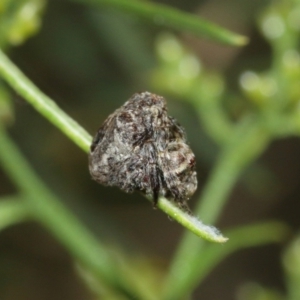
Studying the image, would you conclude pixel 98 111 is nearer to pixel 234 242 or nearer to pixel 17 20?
pixel 234 242

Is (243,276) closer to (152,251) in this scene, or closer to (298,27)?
(152,251)

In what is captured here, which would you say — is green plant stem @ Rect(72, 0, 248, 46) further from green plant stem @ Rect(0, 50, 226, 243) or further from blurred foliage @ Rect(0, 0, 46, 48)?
green plant stem @ Rect(0, 50, 226, 243)

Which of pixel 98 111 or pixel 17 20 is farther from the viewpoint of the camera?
pixel 98 111

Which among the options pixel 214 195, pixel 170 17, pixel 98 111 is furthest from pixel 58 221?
pixel 98 111

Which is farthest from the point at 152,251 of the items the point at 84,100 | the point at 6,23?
the point at 6,23

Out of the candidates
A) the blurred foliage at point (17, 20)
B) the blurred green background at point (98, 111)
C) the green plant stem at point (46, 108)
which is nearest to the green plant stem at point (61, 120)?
the green plant stem at point (46, 108)

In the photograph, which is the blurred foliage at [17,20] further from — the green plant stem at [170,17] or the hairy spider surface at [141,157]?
the hairy spider surface at [141,157]

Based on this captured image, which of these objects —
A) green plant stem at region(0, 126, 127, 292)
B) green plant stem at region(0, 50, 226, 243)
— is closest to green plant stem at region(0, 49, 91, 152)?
green plant stem at region(0, 50, 226, 243)
